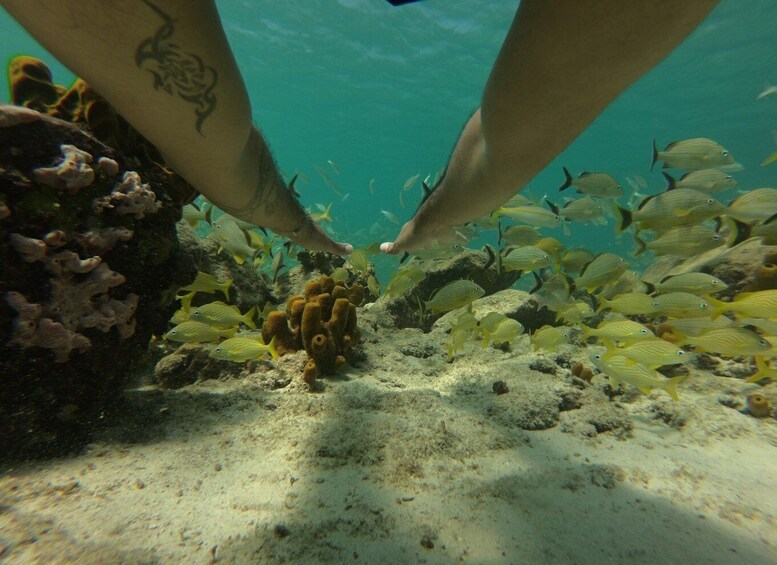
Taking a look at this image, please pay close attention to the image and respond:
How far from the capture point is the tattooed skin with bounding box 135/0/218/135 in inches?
50.9

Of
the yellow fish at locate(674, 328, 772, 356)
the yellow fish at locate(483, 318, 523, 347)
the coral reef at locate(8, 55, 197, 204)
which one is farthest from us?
the yellow fish at locate(483, 318, 523, 347)

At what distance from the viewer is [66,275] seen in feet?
6.23

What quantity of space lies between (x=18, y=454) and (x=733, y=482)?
13.6 feet

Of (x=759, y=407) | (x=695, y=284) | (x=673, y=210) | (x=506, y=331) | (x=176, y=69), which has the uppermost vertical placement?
(x=673, y=210)

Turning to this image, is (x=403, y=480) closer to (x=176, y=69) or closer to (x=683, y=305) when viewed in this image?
(x=176, y=69)

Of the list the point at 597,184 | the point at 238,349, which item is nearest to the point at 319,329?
the point at 238,349

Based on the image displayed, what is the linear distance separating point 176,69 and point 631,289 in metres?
6.56

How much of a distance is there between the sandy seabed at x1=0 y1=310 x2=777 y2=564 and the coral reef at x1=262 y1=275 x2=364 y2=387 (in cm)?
21

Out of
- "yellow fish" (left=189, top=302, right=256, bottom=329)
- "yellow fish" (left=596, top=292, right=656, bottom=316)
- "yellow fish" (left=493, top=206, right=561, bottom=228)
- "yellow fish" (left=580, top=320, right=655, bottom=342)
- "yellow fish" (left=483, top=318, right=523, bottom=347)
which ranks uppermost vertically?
"yellow fish" (left=493, top=206, right=561, bottom=228)

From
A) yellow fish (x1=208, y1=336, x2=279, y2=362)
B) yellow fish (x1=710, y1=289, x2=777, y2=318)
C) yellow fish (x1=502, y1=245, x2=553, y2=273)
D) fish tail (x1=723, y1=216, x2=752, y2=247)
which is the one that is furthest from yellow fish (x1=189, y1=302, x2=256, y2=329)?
fish tail (x1=723, y1=216, x2=752, y2=247)

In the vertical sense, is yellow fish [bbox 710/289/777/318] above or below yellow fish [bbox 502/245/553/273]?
below

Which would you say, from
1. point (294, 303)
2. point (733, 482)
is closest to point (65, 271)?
point (294, 303)

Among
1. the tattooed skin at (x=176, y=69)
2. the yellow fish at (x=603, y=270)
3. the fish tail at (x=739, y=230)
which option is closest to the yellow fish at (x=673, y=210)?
the fish tail at (x=739, y=230)

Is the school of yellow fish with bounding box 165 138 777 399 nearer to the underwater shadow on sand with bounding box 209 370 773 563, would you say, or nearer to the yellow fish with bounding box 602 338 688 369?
the yellow fish with bounding box 602 338 688 369
